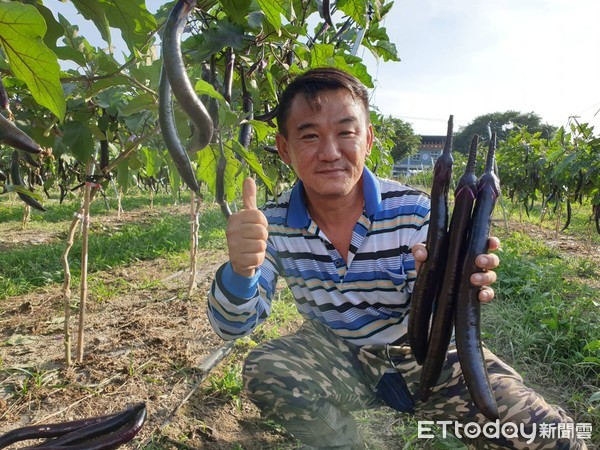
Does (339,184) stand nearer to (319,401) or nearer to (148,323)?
(319,401)

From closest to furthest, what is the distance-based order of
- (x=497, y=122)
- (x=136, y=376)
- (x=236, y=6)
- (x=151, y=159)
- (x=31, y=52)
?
1. (x=31, y=52)
2. (x=236, y=6)
3. (x=151, y=159)
4. (x=136, y=376)
5. (x=497, y=122)

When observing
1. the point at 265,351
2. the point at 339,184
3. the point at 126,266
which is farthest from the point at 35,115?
the point at 126,266

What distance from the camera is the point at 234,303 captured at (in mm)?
1106

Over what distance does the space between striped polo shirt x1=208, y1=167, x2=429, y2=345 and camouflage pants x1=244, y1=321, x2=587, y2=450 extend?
0.07 m

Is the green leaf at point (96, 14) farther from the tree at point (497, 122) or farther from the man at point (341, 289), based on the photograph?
the tree at point (497, 122)

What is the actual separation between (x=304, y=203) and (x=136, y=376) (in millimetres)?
1150

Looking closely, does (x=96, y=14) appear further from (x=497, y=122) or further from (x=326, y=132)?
(x=497, y=122)

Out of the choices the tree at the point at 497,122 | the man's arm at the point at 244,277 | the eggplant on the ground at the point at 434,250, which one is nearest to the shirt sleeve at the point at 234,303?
the man's arm at the point at 244,277

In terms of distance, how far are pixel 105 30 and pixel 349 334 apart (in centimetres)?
113

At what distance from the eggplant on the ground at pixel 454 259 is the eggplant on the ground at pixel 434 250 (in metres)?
0.03

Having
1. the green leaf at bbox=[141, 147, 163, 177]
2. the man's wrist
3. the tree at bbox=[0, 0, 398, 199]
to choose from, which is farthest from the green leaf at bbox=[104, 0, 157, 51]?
the green leaf at bbox=[141, 147, 163, 177]

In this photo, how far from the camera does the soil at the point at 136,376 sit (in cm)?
173

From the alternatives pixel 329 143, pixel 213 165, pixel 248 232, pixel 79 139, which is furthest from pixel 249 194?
pixel 79 139

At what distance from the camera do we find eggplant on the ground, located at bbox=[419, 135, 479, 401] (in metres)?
0.92
